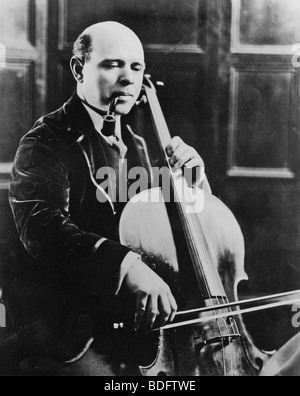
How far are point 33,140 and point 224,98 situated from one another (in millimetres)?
848

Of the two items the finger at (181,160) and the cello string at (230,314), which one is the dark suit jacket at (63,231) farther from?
the cello string at (230,314)

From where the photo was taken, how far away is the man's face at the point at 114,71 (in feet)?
→ 7.55

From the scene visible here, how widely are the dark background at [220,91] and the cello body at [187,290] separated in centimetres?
12

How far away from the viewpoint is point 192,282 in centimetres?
227

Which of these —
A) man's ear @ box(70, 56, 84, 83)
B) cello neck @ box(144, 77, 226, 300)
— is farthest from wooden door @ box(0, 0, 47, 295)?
cello neck @ box(144, 77, 226, 300)

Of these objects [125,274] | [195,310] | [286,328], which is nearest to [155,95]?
[125,274]

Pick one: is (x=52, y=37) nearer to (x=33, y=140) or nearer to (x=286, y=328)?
(x=33, y=140)

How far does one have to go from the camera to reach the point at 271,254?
2.38 meters

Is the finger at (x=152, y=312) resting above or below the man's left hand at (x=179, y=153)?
below

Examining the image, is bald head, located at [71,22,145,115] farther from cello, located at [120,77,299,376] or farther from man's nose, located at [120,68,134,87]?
cello, located at [120,77,299,376]

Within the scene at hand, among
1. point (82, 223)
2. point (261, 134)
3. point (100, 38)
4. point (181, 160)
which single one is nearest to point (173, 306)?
point (82, 223)

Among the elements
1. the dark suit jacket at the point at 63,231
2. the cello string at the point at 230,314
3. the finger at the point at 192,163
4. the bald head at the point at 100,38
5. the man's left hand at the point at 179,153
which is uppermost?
the bald head at the point at 100,38

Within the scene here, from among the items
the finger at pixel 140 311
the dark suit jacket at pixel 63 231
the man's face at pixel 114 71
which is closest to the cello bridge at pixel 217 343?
the finger at pixel 140 311

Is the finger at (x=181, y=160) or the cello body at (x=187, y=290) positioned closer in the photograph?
the cello body at (x=187, y=290)
